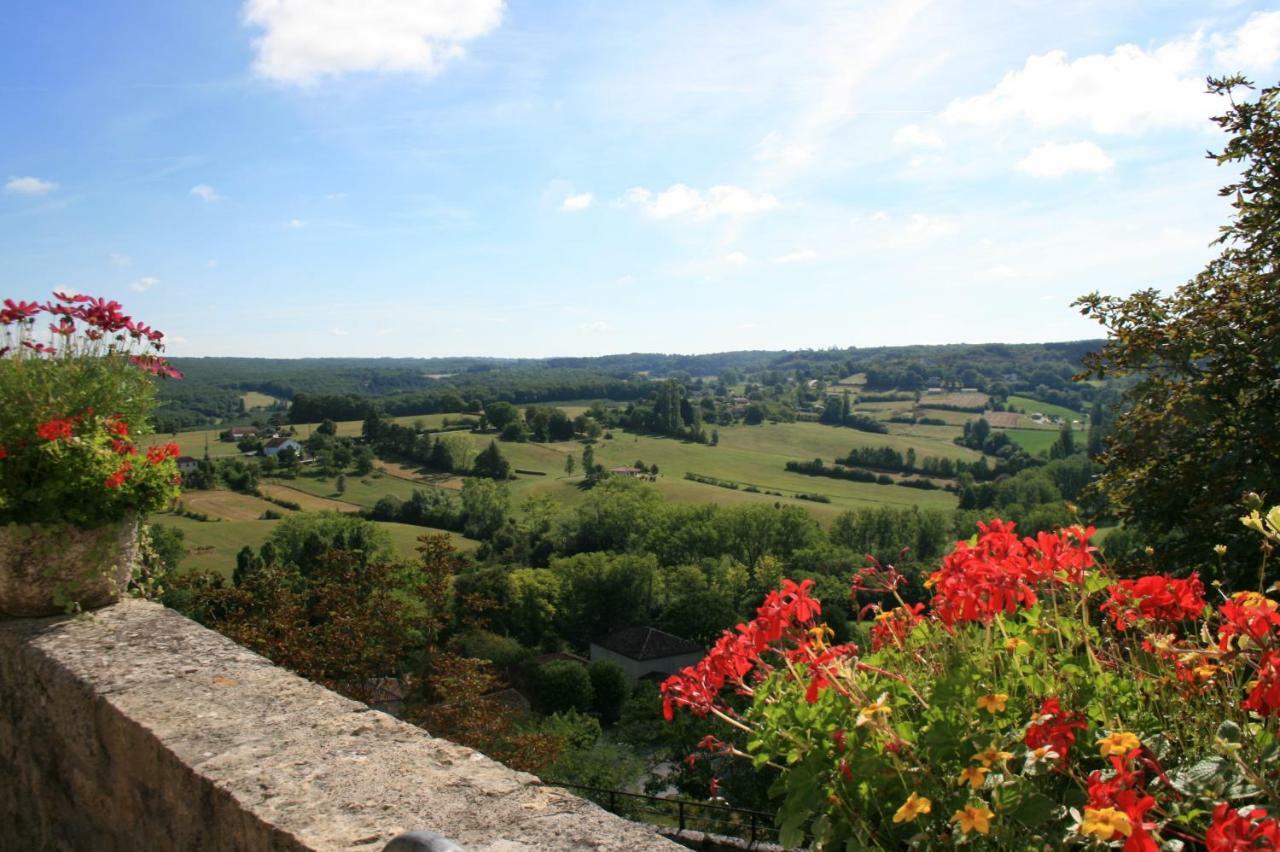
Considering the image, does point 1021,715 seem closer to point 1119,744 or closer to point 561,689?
point 1119,744

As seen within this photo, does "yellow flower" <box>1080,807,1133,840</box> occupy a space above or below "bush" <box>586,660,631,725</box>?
above

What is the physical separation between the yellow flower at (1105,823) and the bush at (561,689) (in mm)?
31477

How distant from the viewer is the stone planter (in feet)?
9.69

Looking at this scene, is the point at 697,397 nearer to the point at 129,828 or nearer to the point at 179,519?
the point at 179,519

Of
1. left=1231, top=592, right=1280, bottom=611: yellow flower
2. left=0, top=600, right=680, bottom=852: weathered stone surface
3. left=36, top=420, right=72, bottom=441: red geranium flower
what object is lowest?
left=0, top=600, right=680, bottom=852: weathered stone surface

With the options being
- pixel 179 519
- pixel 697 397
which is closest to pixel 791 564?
pixel 179 519

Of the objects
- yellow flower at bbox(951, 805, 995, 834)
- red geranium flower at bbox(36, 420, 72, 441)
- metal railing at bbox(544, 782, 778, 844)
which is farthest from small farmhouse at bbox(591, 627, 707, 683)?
yellow flower at bbox(951, 805, 995, 834)

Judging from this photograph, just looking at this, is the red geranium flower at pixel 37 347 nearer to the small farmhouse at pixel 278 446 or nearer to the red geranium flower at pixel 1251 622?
the red geranium flower at pixel 1251 622

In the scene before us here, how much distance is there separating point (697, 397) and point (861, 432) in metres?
33.9

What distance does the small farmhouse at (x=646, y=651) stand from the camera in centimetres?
3969

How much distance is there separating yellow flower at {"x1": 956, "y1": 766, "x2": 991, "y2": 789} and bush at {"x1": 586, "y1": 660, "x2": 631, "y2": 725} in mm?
34544

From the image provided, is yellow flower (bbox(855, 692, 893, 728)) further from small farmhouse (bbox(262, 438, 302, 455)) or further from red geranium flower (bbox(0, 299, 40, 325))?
small farmhouse (bbox(262, 438, 302, 455))

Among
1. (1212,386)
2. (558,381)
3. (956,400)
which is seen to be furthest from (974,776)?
(558,381)

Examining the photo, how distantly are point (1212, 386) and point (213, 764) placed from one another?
5.32m
